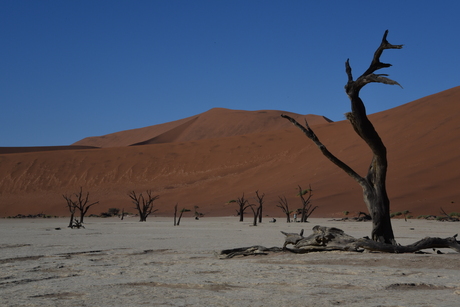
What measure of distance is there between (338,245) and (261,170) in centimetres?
4125

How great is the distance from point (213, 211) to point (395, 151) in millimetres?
15064

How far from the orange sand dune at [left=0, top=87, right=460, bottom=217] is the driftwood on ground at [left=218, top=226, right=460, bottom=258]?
20.9 m

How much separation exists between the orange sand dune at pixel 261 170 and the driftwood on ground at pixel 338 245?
821 inches

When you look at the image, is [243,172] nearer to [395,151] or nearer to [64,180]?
[395,151]

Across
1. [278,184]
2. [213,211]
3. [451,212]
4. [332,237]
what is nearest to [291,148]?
[278,184]

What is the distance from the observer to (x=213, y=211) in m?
37.2

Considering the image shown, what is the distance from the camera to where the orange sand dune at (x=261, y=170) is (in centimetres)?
3334

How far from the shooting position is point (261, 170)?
4944 centimetres

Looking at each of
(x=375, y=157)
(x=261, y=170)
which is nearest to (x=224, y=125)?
(x=261, y=170)

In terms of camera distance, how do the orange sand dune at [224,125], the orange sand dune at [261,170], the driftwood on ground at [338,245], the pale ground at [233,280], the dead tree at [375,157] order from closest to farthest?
the pale ground at [233,280] < the driftwood on ground at [338,245] < the dead tree at [375,157] < the orange sand dune at [261,170] < the orange sand dune at [224,125]

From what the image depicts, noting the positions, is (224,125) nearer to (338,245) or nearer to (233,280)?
(338,245)

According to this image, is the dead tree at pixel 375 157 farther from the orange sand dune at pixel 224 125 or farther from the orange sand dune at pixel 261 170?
the orange sand dune at pixel 224 125

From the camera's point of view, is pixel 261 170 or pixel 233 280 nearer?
pixel 233 280

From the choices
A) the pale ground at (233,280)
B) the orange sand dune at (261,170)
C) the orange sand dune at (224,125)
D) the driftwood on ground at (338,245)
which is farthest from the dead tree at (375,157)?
the orange sand dune at (224,125)
